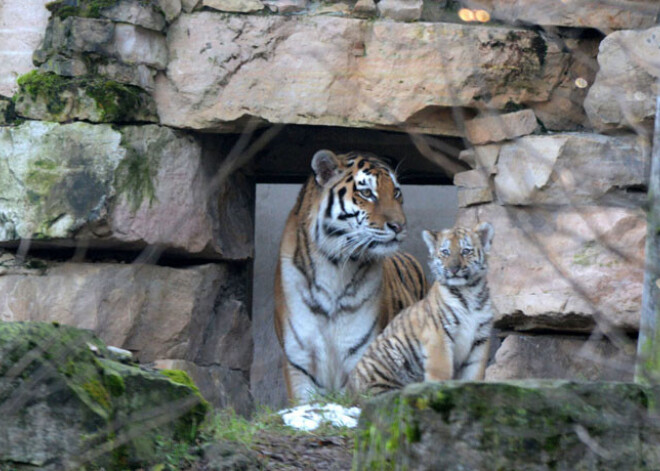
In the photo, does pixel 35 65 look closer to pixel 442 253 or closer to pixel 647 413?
pixel 442 253

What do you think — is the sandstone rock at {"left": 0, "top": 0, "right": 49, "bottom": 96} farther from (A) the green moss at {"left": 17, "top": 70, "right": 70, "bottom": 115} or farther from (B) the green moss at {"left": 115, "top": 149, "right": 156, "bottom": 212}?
(B) the green moss at {"left": 115, "top": 149, "right": 156, "bottom": 212}

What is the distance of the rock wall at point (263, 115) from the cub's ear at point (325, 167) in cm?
62

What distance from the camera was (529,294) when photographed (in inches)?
220

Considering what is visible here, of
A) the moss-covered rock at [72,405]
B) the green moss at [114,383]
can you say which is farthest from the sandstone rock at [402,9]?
the green moss at [114,383]

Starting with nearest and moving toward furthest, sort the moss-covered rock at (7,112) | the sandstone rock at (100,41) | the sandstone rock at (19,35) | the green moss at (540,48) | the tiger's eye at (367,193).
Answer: the sandstone rock at (100,41) < the green moss at (540,48) < the moss-covered rock at (7,112) < the sandstone rock at (19,35) < the tiger's eye at (367,193)

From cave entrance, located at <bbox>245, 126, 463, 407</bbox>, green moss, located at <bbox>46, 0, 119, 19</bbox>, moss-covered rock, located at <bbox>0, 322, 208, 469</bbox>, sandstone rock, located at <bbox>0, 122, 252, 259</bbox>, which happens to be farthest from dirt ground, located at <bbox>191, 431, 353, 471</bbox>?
cave entrance, located at <bbox>245, 126, 463, 407</bbox>

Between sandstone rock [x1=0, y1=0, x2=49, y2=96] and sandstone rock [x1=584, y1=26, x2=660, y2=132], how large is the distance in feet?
10.9

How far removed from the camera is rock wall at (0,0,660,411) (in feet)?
18.3

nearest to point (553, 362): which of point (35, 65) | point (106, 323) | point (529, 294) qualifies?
point (529, 294)

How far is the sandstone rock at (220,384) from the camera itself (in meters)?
6.11

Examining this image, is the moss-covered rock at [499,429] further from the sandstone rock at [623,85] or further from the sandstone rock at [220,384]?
the sandstone rock at [220,384]

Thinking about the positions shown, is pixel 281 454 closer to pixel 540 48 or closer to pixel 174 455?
pixel 174 455

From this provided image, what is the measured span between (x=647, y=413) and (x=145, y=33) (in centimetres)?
391

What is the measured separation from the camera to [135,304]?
594 cm
